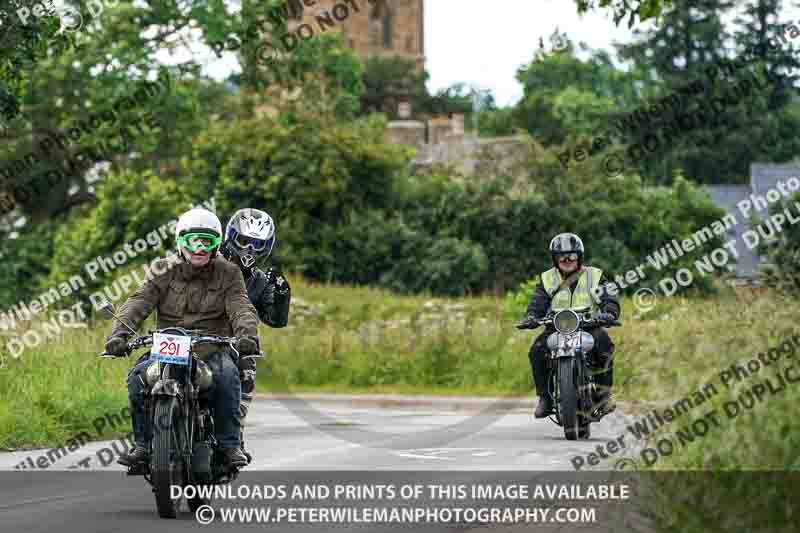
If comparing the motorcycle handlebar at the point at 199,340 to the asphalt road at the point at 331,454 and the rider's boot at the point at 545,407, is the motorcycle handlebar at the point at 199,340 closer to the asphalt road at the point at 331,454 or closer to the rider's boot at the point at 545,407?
the asphalt road at the point at 331,454

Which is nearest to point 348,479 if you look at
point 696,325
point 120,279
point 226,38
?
point 696,325

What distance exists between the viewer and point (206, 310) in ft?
39.0

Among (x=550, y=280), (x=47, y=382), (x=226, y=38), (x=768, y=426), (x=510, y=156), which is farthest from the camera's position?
(x=510, y=156)

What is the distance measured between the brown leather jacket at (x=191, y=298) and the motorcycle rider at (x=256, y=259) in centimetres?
188

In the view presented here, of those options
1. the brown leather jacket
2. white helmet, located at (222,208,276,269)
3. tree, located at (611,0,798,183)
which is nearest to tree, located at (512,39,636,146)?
tree, located at (611,0,798,183)

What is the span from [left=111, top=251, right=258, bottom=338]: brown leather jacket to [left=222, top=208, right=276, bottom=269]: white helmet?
6.67 feet

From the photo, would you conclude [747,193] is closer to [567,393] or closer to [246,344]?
[567,393]

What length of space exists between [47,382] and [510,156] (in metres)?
34.6

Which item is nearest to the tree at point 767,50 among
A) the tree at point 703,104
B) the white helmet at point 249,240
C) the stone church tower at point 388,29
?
the tree at point 703,104

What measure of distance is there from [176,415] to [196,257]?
1176mm

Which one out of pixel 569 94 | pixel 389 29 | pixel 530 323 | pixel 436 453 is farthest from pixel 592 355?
pixel 389 29

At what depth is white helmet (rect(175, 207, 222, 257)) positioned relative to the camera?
38.4 feet

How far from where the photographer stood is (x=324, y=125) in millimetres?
49594

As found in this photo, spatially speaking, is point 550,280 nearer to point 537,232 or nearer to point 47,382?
point 47,382
